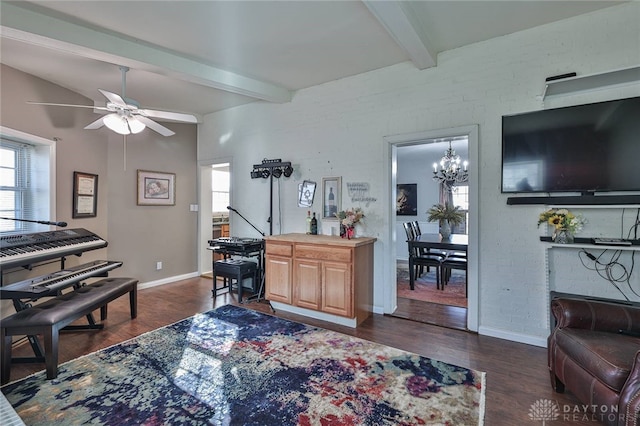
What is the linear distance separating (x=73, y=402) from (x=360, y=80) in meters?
3.96

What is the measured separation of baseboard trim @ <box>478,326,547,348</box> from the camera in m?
2.68

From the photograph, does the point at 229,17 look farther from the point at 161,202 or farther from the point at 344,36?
the point at 161,202

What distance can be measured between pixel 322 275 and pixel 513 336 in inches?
77.1

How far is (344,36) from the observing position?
276 cm

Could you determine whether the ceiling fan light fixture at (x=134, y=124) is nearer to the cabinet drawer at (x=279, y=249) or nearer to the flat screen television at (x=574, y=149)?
the cabinet drawer at (x=279, y=249)

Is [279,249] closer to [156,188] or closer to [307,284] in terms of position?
[307,284]

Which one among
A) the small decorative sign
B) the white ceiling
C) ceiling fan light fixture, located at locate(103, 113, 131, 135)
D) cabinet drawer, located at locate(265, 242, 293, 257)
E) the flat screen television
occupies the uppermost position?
the white ceiling

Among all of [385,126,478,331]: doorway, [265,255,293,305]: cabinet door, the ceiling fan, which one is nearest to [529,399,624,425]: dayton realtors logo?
[385,126,478,331]: doorway

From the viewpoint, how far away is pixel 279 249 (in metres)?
3.55

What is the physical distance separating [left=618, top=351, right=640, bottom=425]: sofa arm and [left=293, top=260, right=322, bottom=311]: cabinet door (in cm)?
238

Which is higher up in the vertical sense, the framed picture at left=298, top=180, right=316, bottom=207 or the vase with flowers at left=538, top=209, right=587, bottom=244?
the framed picture at left=298, top=180, right=316, bottom=207

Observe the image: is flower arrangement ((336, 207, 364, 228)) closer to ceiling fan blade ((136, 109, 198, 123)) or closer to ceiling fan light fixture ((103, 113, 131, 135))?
ceiling fan blade ((136, 109, 198, 123))

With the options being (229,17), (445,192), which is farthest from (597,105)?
(445,192)

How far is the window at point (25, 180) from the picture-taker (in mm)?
3100
